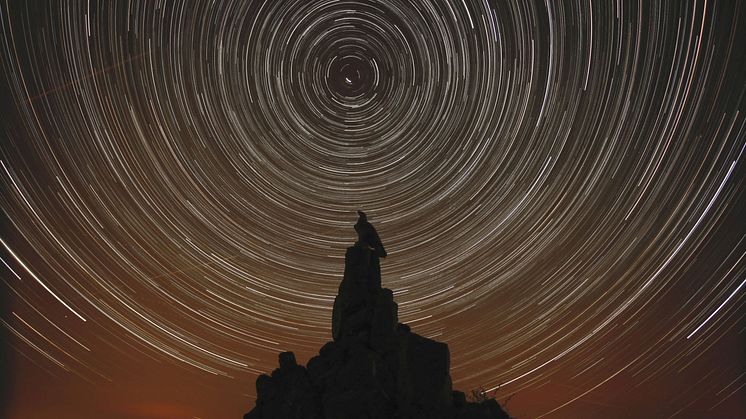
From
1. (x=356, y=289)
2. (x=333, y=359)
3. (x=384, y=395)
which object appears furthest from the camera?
(x=356, y=289)

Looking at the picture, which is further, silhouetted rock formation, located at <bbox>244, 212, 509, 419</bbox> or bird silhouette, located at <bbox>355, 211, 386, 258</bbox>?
bird silhouette, located at <bbox>355, 211, 386, 258</bbox>

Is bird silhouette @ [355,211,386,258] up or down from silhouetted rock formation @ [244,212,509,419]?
up

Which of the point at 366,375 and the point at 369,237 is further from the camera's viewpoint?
the point at 369,237

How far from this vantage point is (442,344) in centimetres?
2553

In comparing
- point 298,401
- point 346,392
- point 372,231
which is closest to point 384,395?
point 346,392

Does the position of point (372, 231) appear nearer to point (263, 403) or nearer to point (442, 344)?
point (442, 344)

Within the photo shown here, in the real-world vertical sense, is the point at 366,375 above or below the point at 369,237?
below

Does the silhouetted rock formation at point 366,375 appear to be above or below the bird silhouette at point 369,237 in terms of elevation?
below

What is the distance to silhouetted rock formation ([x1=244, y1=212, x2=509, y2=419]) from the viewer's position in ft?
76.8

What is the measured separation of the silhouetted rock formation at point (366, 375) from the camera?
76.8 ft

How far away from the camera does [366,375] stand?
934 inches

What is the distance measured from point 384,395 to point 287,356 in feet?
13.7

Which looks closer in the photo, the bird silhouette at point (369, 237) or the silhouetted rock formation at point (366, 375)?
the silhouetted rock formation at point (366, 375)

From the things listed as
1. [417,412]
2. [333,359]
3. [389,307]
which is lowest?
[417,412]
